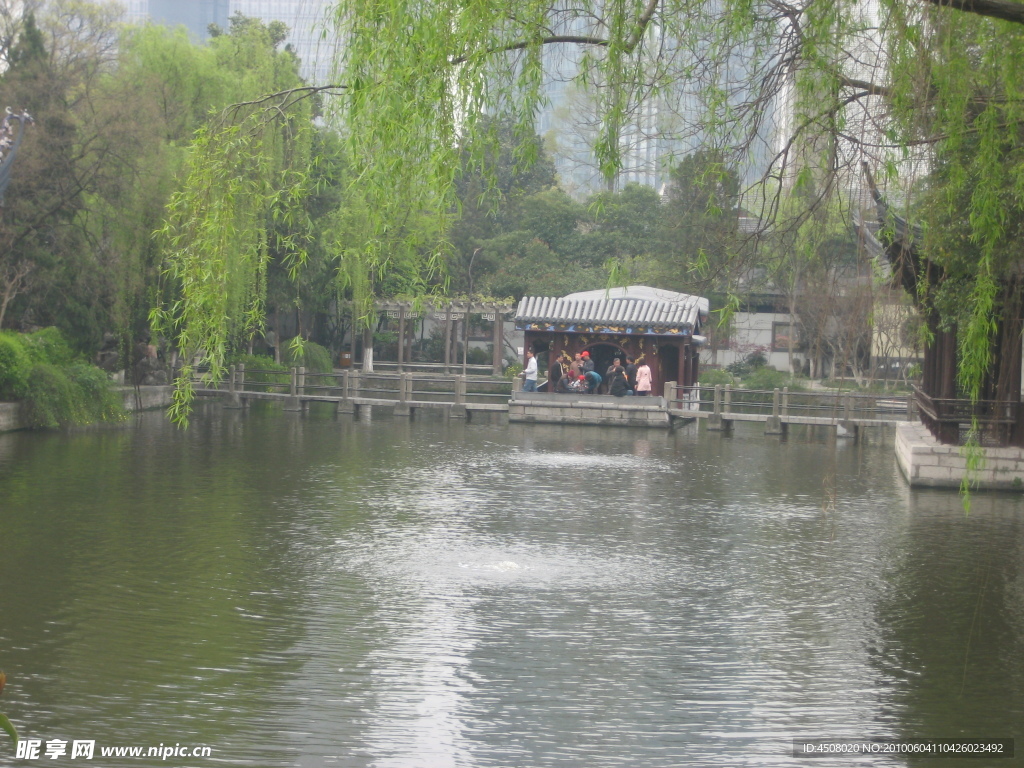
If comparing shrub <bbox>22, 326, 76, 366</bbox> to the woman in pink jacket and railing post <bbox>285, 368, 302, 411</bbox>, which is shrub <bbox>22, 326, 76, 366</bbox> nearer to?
railing post <bbox>285, 368, 302, 411</bbox>

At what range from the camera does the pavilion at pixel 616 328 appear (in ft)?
81.2

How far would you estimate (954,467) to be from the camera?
14320mm

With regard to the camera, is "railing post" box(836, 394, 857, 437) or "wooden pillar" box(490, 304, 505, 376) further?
"wooden pillar" box(490, 304, 505, 376)

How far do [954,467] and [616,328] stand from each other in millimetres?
11338

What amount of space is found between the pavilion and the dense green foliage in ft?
29.9

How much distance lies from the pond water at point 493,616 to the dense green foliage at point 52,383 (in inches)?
150

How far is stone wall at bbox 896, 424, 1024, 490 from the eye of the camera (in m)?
13.9

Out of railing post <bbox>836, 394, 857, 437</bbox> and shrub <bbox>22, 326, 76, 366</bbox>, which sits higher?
shrub <bbox>22, 326, 76, 366</bbox>

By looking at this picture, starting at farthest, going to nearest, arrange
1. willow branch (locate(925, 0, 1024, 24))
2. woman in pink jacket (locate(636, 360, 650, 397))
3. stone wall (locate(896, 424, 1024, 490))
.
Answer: woman in pink jacket (locate(636, 360, 650, 397)) → stone wall (locate(896, 424, 1024, 490)) → willow branch (locate(925, 0, 1024, 24))

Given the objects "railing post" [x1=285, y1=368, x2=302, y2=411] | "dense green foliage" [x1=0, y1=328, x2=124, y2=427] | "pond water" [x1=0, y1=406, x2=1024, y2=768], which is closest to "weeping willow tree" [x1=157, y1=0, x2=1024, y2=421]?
"pond water" [x1=0, y1=406, x2=1024, y2=768]

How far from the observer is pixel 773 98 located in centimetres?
634

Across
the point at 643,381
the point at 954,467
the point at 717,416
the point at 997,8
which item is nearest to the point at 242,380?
the point at 643,381

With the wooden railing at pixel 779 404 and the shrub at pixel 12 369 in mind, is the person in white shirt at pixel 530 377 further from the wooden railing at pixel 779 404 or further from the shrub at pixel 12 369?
the shrub at pixel 12 369

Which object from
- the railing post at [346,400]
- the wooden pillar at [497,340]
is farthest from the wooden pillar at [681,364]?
the wooden pillar at [497,340]
